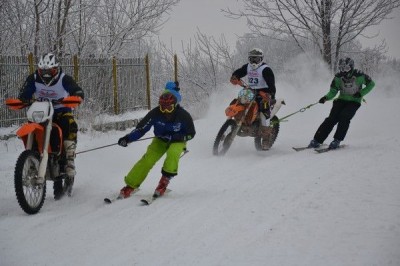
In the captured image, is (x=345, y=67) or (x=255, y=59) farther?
(x=255, y=59)

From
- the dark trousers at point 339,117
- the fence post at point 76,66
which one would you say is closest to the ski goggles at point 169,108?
the dark trousers at point 339,117

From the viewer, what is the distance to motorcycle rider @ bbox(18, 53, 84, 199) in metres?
6.13

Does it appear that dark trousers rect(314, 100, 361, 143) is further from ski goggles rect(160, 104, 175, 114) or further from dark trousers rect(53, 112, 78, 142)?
dark trousers rect(53, 112, 78, 142)

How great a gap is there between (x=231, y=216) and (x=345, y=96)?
5294 millimetres

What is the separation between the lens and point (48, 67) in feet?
19.7

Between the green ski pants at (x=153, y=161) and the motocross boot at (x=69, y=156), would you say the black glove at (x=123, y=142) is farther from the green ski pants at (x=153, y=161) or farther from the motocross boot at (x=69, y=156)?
the motocross boot at (x=69, y=156)

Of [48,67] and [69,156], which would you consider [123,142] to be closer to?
[69,156]

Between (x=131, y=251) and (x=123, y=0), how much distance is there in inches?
643

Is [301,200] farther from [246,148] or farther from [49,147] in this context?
[246,148]

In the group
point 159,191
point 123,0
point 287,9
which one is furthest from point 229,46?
point 159,191

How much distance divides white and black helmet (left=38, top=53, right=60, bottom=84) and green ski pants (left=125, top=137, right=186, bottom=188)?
1619 mm

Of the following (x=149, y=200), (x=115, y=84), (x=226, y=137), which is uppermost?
(x=115, y=84)

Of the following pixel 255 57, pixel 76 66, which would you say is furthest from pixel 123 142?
pixel 76 66

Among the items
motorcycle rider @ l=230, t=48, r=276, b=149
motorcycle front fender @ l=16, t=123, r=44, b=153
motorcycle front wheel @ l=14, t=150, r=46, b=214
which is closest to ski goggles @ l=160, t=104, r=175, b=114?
motorcycle front fender @ l=16, t=123, r=44, b=153
